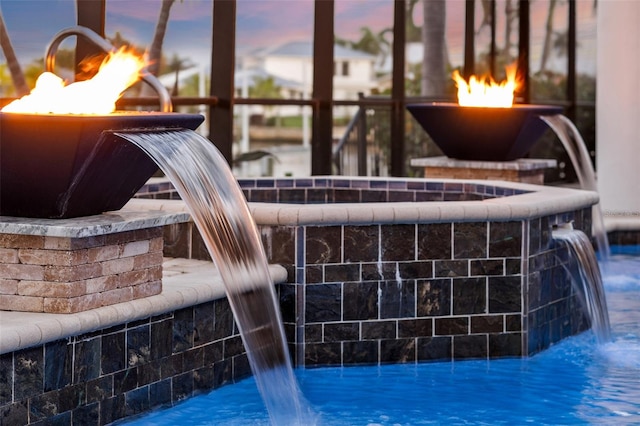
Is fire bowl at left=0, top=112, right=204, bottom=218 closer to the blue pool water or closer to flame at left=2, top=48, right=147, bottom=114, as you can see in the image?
flame at left=2, top=48, right=147, bottom=114

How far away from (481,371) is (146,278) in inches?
89.4

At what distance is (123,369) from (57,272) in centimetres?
60

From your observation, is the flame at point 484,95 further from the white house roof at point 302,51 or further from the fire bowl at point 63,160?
the fire bowl at point 63,160

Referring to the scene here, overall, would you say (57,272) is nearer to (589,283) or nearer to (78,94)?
(78,94)

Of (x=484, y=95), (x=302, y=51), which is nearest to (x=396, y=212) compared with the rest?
(x=484, y=95)

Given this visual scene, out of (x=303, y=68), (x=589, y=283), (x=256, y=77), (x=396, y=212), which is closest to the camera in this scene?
(x=396, y=212)

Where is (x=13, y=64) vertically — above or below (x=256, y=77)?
below

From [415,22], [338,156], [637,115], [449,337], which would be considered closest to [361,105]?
[338,156]

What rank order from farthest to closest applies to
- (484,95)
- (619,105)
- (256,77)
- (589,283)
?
(256,77) → (619,105) → (484,95) → (589,283)

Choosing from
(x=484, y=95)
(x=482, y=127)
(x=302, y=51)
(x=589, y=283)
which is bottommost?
(x=589, y=283)

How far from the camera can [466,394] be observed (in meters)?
6.82

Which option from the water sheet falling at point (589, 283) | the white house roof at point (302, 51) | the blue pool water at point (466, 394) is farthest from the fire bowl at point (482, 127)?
the white house roof at point (302, 51)

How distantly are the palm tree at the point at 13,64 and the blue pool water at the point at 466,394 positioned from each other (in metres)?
4.27

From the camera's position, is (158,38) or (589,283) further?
(158,38)
